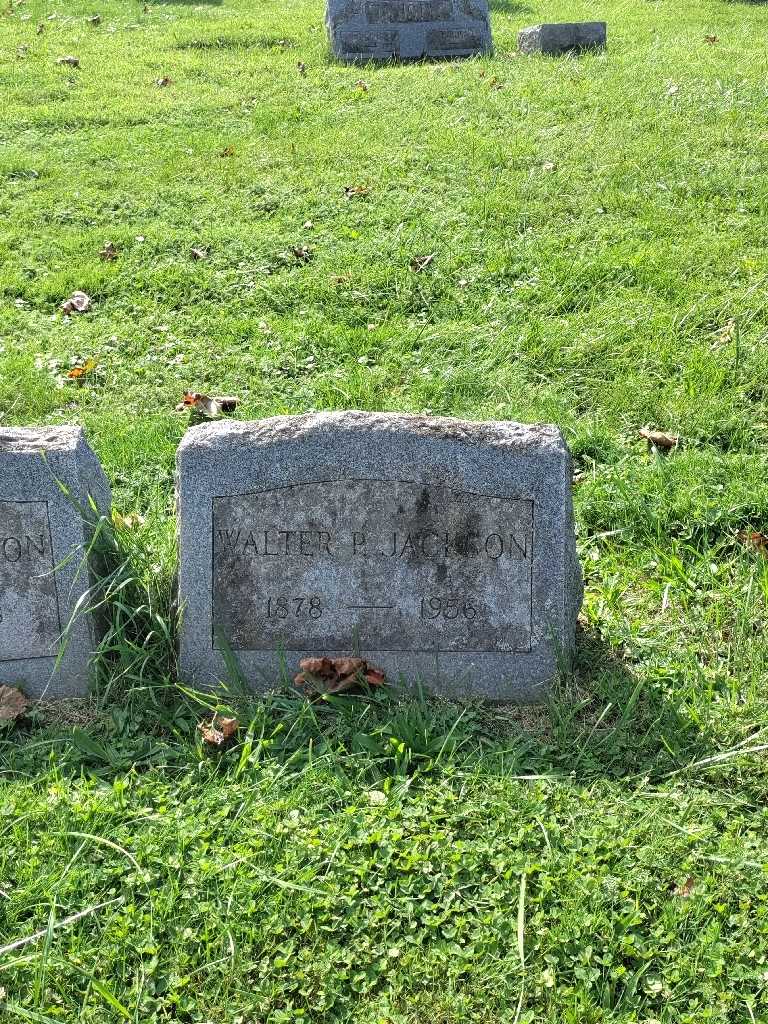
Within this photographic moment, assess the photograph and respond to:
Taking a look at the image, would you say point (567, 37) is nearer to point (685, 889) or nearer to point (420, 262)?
point (420, 262)

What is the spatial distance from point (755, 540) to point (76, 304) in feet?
13.1

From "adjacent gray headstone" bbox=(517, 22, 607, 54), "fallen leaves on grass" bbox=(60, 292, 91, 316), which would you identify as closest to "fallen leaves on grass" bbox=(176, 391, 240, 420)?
"fallen leaves on grass" bbox=(60, 292, 91, 316)

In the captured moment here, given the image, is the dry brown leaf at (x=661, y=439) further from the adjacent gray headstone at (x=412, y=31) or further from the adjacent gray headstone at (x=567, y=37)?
the adjacent gray headstone at (x=412, y=31)

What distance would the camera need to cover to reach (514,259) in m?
6.17

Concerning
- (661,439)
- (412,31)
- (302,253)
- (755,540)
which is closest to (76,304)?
(302,253)

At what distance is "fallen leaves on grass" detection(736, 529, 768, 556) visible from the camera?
12.6 ft

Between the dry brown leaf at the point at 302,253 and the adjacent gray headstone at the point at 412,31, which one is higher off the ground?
the adjacent gray headstone at the point at 412,31

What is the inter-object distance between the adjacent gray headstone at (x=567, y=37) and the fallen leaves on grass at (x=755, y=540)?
25.4ft

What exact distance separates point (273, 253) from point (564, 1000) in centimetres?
497

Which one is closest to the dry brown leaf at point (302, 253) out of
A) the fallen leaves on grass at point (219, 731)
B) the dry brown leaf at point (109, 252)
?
the dry brown leaf at point (109, 252)

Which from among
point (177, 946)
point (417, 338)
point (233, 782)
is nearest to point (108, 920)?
point (177, 946)

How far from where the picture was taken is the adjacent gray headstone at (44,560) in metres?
3.21

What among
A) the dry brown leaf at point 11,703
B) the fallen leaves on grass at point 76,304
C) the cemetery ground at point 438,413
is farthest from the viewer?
the fallen leaves on grass at point 76,304

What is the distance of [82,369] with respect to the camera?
531 cm
